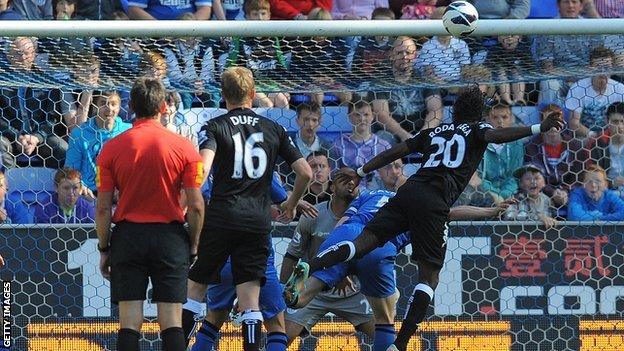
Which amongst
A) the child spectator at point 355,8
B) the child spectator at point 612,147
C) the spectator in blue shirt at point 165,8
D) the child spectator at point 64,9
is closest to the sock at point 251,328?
the child spectator at point 612,147

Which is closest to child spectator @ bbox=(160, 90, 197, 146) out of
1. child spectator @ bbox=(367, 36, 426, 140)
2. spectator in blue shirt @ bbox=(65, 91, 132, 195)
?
spectator in blue shirt @ bbox=(65, 91, 132, 195)

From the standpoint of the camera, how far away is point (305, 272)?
27.5 feet

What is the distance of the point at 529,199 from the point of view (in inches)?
399

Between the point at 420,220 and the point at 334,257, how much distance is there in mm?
617

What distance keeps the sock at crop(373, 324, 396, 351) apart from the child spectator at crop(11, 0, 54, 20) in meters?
4.61

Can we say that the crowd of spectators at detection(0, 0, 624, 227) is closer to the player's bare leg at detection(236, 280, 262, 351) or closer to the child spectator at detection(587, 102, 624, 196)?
the child spectator at detection(587, 102, 624, 196)

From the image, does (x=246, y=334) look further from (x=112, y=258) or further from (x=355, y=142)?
(x=355, y=142)

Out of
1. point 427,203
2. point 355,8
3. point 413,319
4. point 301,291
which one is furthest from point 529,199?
point 355,8

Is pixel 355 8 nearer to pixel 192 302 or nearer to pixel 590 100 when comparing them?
pixel 590 100

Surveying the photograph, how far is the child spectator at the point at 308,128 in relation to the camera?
32.8ft

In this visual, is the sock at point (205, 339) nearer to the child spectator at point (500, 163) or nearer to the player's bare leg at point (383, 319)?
the player's bare leg at point (383, 319)

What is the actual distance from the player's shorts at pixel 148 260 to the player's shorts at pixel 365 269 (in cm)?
177

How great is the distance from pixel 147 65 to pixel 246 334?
8.06 ft

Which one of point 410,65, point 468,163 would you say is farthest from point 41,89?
point 468,163
